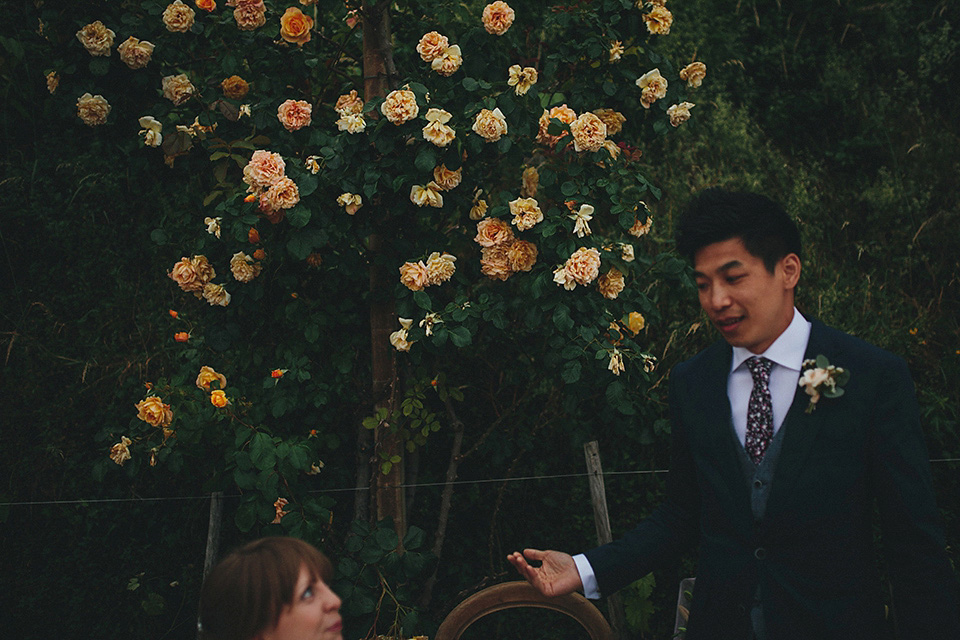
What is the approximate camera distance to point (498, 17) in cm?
245

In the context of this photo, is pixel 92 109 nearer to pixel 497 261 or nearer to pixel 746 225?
pixel 497 261

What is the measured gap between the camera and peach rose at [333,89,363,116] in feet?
8.21

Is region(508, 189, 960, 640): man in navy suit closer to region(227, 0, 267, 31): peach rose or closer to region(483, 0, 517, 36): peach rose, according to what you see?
region(483, 0, 517, 36): peach rose

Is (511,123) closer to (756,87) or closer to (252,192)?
(252,192)

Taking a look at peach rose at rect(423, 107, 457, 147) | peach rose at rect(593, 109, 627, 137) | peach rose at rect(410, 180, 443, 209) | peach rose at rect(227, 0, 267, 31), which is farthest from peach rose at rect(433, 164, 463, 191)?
peach rose at rect(227, 0, 267, 31)

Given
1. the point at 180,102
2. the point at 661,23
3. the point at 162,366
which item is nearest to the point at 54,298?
the point at 162,366

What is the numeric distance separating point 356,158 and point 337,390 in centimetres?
89

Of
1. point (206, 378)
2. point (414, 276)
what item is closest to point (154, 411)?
point (206, 378)

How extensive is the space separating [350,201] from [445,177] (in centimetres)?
34

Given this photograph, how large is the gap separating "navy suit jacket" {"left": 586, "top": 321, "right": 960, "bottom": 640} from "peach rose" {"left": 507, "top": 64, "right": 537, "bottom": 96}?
4.16ft

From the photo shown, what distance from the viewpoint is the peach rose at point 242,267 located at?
2.55 meters

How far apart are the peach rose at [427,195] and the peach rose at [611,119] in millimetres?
683

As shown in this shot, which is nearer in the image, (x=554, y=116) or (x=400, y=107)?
(x=400, y=107)

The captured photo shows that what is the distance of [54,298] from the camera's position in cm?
382
